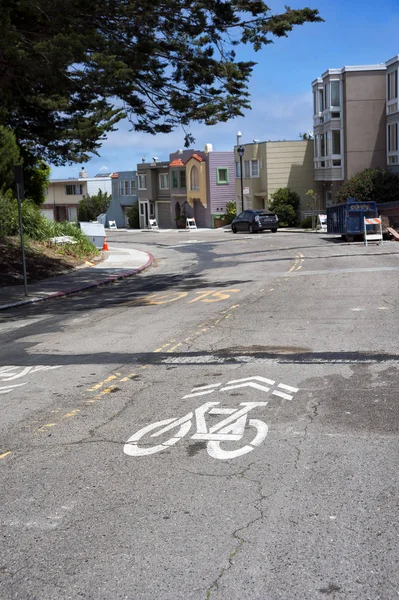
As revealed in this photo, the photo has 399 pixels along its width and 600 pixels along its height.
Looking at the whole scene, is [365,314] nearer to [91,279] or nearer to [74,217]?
[91,279]

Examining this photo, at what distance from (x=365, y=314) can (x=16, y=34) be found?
334 inches

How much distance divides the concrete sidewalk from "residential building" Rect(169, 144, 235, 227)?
1390 inches

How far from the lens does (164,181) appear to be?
76.5 m

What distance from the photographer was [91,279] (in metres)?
24.1

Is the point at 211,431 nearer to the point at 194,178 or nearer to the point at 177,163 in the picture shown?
the point at 194,178

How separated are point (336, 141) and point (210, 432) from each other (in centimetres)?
5020

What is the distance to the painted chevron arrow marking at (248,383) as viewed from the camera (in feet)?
27.1

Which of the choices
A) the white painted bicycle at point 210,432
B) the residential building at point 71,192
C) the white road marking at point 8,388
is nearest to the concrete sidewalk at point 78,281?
the white road marking at point 8,388

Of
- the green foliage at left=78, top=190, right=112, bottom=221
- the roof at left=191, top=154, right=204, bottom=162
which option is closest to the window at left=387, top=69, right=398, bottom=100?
the roof at left=191, top=154, right=204, bottom=162

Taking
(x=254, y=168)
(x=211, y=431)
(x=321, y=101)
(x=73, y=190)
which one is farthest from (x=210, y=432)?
(x=73, y=190)

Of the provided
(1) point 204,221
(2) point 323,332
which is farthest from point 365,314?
(1) point 204,221

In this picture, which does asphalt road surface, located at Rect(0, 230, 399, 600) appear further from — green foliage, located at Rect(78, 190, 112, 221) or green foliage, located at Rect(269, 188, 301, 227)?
green foliage, located at Rect(78, 190, 112, 221)

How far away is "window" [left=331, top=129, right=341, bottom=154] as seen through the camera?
177 ft

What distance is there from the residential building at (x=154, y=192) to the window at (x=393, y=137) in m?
29.5
